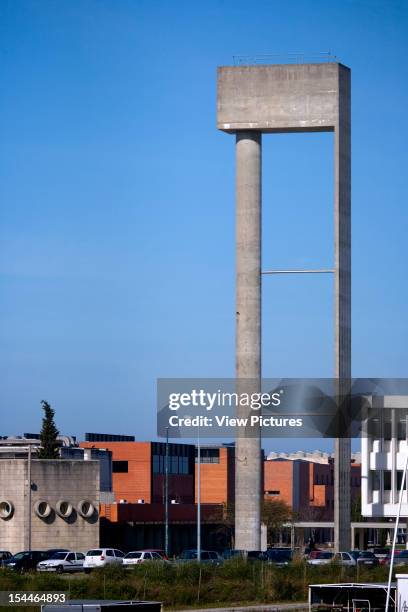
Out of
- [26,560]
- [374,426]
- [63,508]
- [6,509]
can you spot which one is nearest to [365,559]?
[374,426]

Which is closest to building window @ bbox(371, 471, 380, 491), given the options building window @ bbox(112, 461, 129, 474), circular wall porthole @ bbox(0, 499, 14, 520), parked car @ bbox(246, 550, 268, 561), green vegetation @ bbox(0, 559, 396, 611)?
parked car @ bbox(246, 550, 268, 561)

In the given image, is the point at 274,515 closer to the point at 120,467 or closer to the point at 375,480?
the point at 120,467

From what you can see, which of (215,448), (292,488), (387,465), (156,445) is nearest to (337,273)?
(387,465)

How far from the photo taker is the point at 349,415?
244ft

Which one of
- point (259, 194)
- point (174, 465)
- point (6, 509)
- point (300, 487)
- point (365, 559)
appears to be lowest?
point (365, 559)

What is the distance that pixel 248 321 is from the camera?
250 feet

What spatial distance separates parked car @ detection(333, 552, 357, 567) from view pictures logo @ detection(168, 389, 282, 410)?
10.7m

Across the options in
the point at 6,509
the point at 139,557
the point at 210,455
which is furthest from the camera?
the point at 210,455

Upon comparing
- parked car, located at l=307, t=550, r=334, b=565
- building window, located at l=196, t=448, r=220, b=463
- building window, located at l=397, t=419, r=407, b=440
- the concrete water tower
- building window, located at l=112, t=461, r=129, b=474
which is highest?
the concrete water tower

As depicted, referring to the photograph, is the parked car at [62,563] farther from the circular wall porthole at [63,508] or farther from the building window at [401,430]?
the building window at [401,430]

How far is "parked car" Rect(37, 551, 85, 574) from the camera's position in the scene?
214ft

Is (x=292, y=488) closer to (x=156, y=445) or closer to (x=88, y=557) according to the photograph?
(x=156, y=445)

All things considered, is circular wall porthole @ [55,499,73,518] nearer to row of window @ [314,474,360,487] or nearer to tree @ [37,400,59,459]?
tree @ [37,400,59,459]

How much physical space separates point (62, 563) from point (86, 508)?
41.3ft
